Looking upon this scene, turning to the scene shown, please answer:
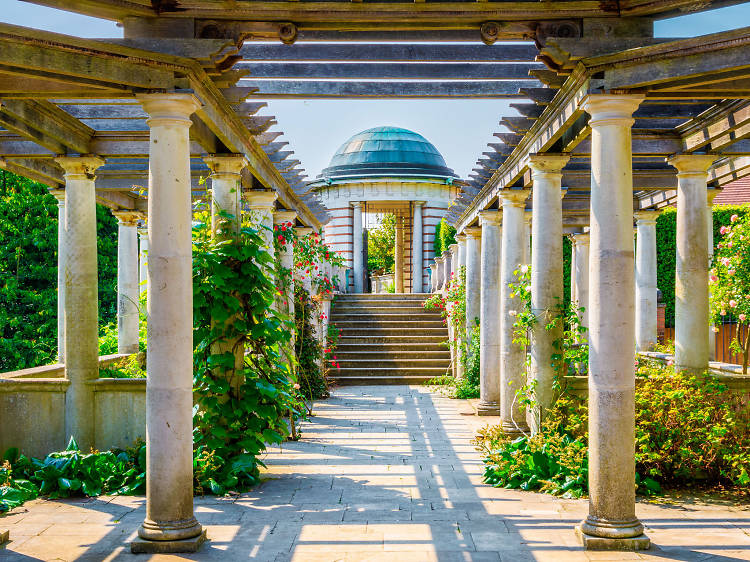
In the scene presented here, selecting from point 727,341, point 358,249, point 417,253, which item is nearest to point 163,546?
point 727,341

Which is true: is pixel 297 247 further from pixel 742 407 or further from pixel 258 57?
pixel 742 407

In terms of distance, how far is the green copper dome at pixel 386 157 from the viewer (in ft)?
87.0

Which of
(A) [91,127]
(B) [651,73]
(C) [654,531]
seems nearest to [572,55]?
(B) [651,73]

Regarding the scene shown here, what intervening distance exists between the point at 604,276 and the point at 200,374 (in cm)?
438

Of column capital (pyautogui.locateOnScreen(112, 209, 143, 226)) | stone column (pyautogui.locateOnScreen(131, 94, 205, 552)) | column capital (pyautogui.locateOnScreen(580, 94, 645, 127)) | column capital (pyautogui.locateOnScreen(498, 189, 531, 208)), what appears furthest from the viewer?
column capital (pyautogui.locateOnScreen(112, 209, 143, 226))

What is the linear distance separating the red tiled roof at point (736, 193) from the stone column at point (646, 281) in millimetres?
10864

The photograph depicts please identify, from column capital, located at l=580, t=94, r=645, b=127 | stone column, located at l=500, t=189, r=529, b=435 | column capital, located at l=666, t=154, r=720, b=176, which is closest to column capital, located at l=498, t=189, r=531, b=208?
stone column, located at l=500, t=189, r=529, b=435

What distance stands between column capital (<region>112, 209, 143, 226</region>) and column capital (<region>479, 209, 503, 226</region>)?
6.96 m

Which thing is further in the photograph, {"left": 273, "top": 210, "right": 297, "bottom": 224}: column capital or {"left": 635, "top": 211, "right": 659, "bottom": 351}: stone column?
{"left": 635, "top": 211, "right": 659, "bottom": 351}: stone column

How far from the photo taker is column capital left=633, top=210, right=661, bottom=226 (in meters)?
15.1

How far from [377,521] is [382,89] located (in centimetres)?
464

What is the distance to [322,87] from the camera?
8477mm

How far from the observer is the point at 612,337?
6.09 metres

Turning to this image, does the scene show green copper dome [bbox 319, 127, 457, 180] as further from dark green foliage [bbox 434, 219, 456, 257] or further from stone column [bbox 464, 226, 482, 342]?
stone column [bbox 464, 226, 482, 342]
